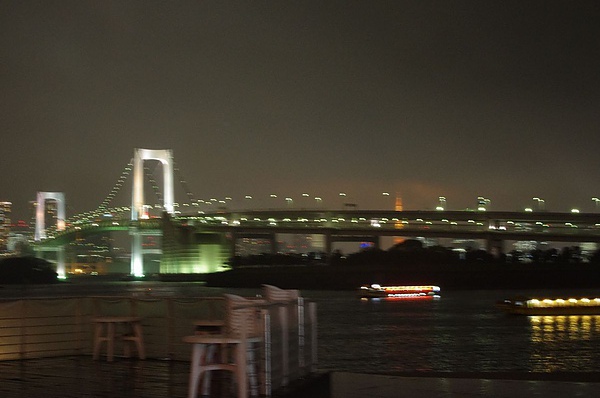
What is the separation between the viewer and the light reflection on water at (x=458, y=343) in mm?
16125

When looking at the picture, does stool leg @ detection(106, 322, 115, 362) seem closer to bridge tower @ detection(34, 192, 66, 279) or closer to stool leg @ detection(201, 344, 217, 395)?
stool leg @ detection(201, 344, 217, 395)

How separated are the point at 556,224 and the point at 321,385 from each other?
196ft

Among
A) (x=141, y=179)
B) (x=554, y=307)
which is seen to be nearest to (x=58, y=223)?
(x=141, y=179)

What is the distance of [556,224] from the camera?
214 feet

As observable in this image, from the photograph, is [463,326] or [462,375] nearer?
[462,375]

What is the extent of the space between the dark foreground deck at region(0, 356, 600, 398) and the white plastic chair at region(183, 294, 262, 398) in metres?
0.31

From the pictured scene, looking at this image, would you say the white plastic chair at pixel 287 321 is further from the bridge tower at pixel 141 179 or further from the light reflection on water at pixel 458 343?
the bridge tower at pixel 141 179

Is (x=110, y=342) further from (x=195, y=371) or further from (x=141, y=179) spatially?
(x=141, y=179)

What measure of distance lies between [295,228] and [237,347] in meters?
63.1

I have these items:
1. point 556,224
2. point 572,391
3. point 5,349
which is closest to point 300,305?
point 572,391

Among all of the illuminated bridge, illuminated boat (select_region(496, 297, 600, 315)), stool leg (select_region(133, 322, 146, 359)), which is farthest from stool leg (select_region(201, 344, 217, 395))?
the illuminated bridge

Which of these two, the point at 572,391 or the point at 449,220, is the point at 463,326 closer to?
the point at 572,391

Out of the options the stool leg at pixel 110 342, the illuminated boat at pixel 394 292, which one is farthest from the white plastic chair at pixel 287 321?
the illuminated boat at pixel 394 292

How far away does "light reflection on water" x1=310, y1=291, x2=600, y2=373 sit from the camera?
52.9 feet
